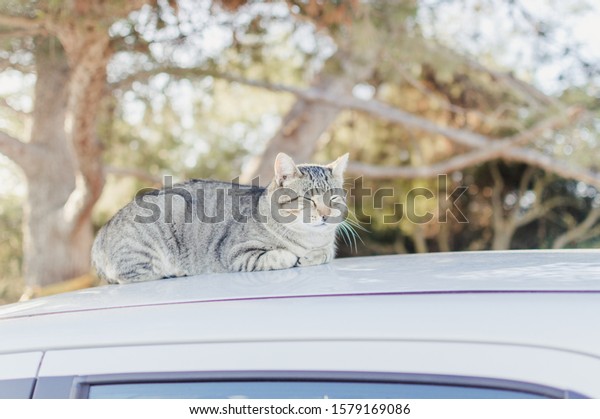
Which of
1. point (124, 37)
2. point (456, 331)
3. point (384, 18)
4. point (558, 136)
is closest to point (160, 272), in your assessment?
point (456, 331)

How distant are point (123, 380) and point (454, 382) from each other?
0.73 m

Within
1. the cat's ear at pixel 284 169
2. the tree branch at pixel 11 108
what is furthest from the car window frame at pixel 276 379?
the tree branch at pixel 11 108

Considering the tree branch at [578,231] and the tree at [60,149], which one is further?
the tree branch at [578,231]

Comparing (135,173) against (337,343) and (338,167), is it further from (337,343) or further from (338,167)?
(337,343)

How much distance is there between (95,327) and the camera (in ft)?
5.91

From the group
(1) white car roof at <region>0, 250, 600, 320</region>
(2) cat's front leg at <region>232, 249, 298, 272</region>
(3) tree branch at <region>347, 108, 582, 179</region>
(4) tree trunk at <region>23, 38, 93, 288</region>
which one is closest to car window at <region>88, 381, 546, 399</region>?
(1) white car roof at <region>0, 250, 600, 320</region>

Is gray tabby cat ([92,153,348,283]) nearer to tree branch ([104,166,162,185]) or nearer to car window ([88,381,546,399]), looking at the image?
car window ([88,381,546,399])

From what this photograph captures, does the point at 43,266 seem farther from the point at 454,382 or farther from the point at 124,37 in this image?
the point at 454,382

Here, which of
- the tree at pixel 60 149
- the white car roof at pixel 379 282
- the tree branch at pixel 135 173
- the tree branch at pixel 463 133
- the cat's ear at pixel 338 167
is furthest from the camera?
the tree branch at pixel 135 173

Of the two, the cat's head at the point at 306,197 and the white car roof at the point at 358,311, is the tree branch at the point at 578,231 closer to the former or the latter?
the cat's head at the point at 306,197

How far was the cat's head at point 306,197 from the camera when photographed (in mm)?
3840

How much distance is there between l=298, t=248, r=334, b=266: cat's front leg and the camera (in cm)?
382

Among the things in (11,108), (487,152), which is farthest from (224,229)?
(487,152)

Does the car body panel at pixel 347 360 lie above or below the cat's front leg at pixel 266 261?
below
